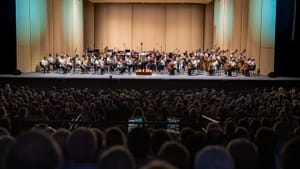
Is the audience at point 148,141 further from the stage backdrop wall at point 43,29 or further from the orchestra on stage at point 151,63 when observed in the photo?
the stage backdrop wall at point 43,29

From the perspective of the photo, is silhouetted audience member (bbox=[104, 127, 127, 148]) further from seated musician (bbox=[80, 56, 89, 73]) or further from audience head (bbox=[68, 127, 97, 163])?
seated musician (bbox=[80, 56, 89, 73])

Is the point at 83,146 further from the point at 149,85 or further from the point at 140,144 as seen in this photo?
the point at 149,85

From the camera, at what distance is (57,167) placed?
3.17m

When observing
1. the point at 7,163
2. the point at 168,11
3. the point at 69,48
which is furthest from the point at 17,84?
the point at 168,11

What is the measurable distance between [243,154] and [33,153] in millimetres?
2134

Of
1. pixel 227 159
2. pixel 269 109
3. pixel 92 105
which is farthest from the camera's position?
pixel 92 105

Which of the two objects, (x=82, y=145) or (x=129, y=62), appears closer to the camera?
(x=82, y=145)

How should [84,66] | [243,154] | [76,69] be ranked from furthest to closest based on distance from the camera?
[76,69] → [84,66] → [243,154]

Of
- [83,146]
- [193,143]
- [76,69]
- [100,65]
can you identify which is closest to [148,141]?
[193,143]

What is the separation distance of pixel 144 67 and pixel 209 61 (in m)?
3.36

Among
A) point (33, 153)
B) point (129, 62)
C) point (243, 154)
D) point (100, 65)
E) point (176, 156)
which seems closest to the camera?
point (33, 153)

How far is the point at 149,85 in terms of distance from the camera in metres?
18.2

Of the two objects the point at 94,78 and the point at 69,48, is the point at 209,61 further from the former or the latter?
the point at 69,48

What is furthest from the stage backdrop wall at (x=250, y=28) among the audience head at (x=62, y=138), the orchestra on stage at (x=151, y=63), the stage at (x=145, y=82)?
the audience head at (x=62, y=138)
